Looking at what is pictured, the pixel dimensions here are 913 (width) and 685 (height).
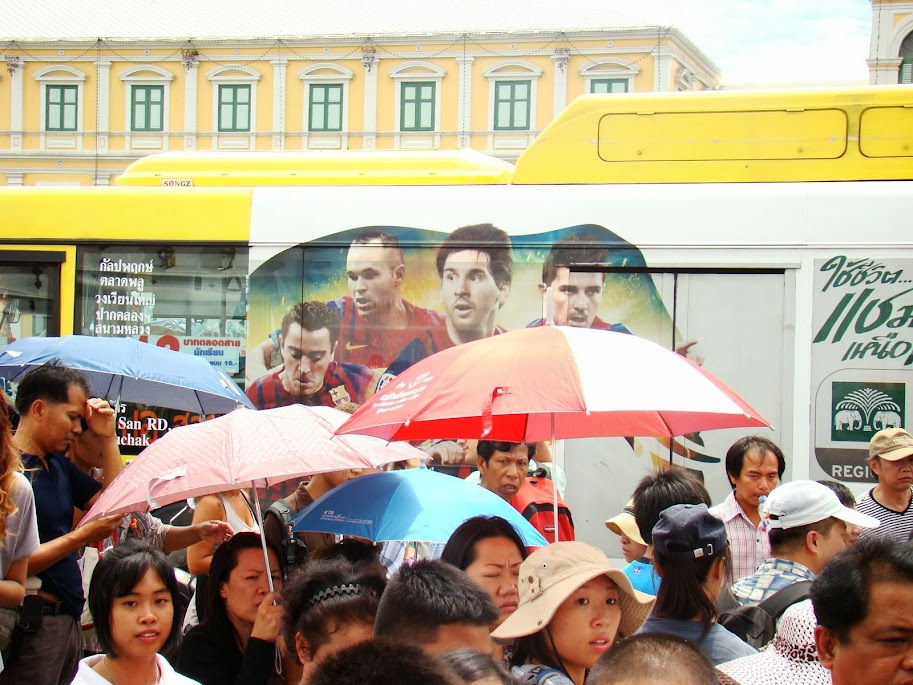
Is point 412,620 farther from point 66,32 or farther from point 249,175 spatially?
point 66,32

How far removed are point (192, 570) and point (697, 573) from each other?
8.86 ft

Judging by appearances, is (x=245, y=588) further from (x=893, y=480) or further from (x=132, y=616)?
(x=893, y=480)

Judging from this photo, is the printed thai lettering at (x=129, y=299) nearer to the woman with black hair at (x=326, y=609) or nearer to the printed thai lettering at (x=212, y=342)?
the printed thai lettering at (x=212, y=342)

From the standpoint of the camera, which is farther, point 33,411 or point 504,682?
point 33,411

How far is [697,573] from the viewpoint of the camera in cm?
344

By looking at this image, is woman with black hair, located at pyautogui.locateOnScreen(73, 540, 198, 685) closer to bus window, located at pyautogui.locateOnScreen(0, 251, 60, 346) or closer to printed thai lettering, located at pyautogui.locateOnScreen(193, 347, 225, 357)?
printed thai lettering, located at pyautogui.locateOnScreen(193, 347, 225, 357)

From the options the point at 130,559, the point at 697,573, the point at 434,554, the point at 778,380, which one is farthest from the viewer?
the point at 778,380

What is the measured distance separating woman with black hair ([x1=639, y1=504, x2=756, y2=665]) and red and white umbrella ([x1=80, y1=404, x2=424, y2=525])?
130cm

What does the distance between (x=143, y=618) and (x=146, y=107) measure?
42.5 meters

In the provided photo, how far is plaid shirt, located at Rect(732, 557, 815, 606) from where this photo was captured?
3.60m

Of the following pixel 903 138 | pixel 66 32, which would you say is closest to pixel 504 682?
pixel 903 138

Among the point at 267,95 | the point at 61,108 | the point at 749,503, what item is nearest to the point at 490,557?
the point at 749,503

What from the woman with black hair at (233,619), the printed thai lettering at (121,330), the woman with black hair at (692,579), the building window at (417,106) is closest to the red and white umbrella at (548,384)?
the woman with black hair at (692,579)

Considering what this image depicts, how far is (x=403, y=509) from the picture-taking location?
13.8 ft
